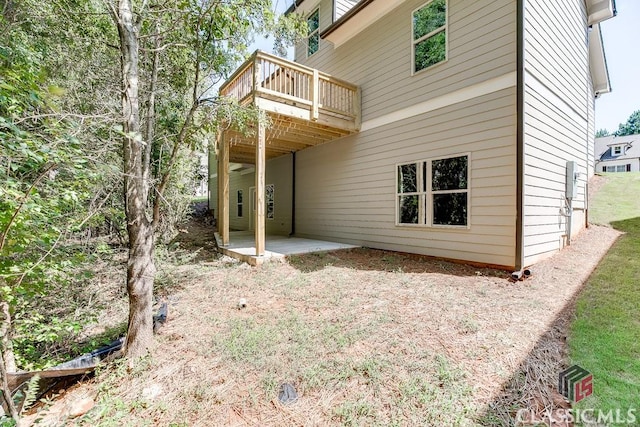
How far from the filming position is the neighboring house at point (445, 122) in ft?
16.6

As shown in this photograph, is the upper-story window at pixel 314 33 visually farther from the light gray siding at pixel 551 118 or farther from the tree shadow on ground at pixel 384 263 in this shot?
the tree shadow on ground at pixel 384 263

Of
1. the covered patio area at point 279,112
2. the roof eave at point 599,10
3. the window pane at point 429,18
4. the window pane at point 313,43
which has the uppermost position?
the window pane at point 313,43

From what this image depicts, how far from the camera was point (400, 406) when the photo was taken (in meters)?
2.21

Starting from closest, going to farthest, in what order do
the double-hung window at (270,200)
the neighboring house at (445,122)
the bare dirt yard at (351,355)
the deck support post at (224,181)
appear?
the bare dirt yard at (351,355) → the neighboring house at (445,122) → the deck support post at (224,181) → the double-hung window at (270,200)

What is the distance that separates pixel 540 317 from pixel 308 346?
2.83 meters

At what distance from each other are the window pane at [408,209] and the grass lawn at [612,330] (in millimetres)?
3097

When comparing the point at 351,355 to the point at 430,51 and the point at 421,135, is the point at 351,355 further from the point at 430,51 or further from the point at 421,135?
the point at 430,51

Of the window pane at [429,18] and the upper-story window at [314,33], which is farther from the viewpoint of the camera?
the upper-story window at [314,33]

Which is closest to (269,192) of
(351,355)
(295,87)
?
(295,87)

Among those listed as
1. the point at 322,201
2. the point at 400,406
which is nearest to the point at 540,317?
the point at 400,406

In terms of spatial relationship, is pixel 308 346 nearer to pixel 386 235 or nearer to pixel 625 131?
pixel 386 235

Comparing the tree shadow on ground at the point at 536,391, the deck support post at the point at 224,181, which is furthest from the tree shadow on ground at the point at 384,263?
the deck support post at the point at 224,181

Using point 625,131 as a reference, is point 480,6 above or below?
below

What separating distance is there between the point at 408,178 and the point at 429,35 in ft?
10.1
